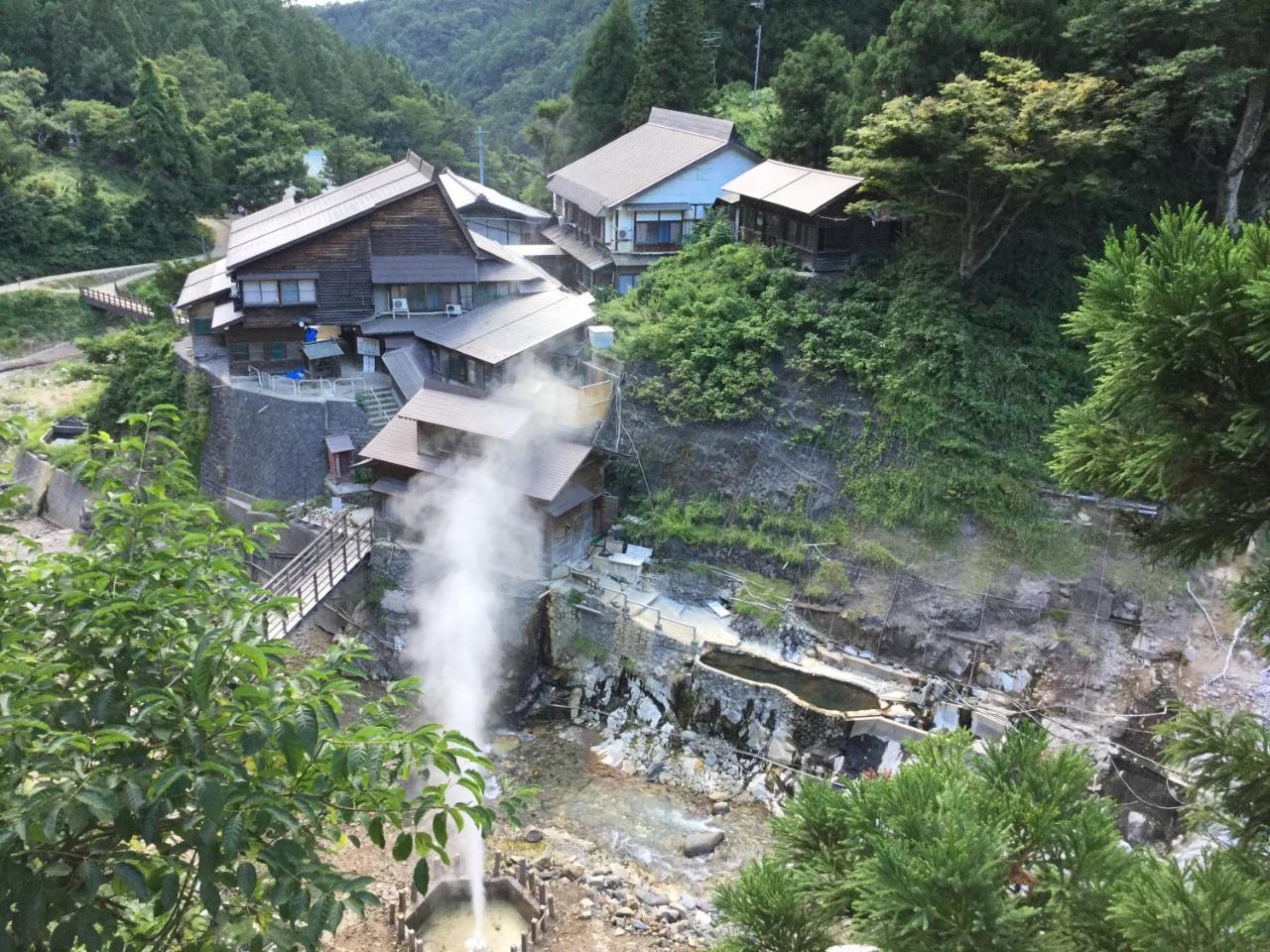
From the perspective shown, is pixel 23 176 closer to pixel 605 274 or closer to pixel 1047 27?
pixel 605 274

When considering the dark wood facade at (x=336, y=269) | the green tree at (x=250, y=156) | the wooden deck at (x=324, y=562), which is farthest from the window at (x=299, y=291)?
the green tree at (x=250, y=156)

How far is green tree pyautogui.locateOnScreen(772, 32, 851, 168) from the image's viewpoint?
2875cm

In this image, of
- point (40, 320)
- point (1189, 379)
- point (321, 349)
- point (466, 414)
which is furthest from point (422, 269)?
Answer: point (1189, 379)

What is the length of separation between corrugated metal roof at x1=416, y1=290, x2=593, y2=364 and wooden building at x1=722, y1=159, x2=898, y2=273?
20.6 feet

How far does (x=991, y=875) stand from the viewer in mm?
5211

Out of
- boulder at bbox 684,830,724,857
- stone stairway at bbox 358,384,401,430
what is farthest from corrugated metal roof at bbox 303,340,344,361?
boulder at bbox 684,830,724,857

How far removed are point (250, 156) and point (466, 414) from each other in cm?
2910

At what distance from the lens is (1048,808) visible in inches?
229

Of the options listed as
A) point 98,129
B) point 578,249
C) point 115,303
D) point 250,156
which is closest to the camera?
point 578,249

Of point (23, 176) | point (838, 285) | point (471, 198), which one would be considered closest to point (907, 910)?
point (838, 285)

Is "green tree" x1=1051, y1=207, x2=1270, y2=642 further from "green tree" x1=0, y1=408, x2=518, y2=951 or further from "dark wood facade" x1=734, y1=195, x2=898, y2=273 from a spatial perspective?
"dark wood facade" x1=734, y1=195, x2=898, y2=273

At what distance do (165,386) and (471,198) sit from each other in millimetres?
14426

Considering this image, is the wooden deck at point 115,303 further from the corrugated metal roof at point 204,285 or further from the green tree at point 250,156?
the green tree at point 250,156

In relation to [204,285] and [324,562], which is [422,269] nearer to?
[204,285]
